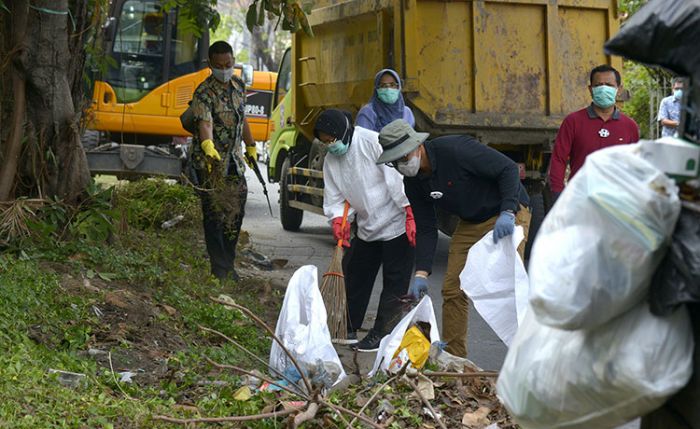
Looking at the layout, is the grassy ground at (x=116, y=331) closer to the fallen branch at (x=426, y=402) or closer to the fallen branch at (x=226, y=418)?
the fallen branch at (x=226, y=418)

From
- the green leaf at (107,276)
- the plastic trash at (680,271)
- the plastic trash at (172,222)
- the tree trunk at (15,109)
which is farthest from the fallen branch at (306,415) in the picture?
the plastic trash at (172,222)

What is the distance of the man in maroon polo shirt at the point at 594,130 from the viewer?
8.07 meters

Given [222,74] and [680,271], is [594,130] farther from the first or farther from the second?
[680,271]

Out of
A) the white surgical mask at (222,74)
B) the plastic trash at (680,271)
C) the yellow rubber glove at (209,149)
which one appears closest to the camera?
the plastic trash at (680,271)

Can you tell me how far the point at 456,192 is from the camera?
6.35m

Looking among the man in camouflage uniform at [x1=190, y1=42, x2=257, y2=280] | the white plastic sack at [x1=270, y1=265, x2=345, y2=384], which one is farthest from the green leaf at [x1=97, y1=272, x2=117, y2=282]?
the white plastic sack at [x1=270, y1=265, x2=345, y2=384]

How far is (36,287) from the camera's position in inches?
265

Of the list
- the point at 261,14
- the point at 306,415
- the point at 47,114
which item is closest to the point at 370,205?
the point at 261,14

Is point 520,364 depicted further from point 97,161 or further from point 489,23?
point 97,161

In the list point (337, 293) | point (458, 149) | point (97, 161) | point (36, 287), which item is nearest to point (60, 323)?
point (36, 287)

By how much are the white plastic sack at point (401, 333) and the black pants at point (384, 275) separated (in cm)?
154

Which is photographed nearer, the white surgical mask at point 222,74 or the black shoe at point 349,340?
the black shoe at point 349,340

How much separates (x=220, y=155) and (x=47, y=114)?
1.38 m

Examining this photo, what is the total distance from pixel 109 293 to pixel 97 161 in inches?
307
